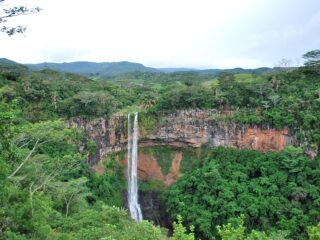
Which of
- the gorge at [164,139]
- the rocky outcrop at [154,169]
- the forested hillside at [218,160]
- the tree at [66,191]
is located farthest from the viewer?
the rocky outcrop at [154,169]

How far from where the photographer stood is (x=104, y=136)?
3062 cm

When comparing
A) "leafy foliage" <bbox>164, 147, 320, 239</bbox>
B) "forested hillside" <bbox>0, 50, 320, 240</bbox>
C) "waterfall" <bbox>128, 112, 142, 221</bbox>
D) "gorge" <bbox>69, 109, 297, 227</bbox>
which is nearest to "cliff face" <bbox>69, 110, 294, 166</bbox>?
"gorge" <bbox>69, 109, 297, 227</bbox>

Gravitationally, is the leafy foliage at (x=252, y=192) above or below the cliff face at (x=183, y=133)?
below

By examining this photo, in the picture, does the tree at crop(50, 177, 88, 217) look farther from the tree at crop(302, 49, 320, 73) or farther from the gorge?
the tree at crop(302, 49, 320, 73)

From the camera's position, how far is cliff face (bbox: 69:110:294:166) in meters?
29.4

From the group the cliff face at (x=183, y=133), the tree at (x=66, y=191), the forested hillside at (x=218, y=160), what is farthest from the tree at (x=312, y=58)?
the tree at (x=66, y=191)

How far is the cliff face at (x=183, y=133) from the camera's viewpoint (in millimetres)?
29422

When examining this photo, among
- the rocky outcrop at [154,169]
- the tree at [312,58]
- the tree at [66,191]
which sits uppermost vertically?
the tree at [312,58]

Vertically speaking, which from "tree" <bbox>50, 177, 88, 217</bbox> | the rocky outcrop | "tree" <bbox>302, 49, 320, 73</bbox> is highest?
"tree" <bbox>302, 49, 320, 73</bbox>

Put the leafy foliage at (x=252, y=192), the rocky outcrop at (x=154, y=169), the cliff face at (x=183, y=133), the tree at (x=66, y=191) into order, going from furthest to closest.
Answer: the rocky outcrop at (x=154, y=169) < the cliff face at (x=183, y=133) < the leafy foliage at (x=252, y=192) < the tree at (x=66, y=191)

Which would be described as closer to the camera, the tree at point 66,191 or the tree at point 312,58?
the tree at point 66,191

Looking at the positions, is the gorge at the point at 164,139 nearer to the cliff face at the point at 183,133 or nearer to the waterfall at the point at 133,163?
the cliff face at the point at 183,133

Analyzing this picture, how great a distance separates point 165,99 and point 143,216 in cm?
948

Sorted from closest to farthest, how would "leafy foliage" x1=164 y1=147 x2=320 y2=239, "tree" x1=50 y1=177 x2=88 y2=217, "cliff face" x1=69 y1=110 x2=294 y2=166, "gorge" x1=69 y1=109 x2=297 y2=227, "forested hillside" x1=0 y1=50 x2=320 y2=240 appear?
"tree" x1=50 y1=177 x2=88 y2=217, "forested hillside" x1=0 y1=50 x2=320 y2=240, "leafy foliage" x1=164 y1=147 x2=320 y2=239, "cliff face" x1=69 y1=110 x2=294 y2=166, "gorge" x1=69 y1=109 x2=297 y2=227
